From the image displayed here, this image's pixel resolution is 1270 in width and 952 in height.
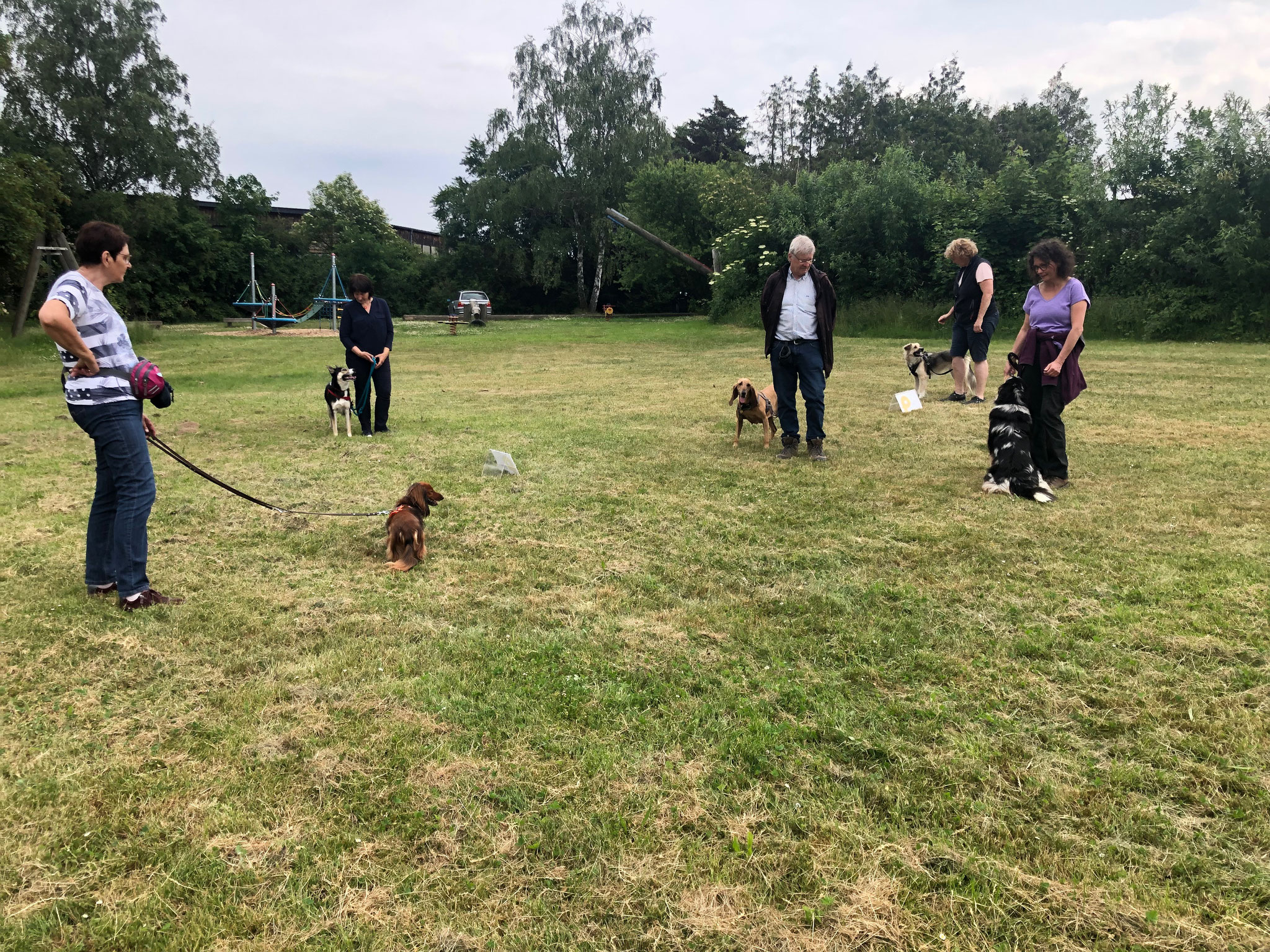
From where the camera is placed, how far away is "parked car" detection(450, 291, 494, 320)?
31.5m

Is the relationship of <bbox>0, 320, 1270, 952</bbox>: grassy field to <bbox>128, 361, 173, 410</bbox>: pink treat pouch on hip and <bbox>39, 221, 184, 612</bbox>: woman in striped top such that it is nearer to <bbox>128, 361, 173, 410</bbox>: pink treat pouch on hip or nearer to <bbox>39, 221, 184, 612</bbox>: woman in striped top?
<bbox>39, 221, 184, 612</bbox>: woman in striped top

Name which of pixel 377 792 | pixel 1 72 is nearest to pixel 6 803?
pixel 377 792

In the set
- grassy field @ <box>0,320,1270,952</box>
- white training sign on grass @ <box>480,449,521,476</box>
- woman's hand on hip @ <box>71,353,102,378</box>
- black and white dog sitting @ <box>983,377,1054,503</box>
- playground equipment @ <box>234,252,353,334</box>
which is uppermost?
playground equipment @ <box>234,252,353,334</box>

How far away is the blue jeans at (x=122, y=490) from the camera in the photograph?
11.6 feet

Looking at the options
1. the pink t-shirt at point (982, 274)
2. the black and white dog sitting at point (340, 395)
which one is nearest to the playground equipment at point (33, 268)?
the black and white dog sitting at point (340, 395)

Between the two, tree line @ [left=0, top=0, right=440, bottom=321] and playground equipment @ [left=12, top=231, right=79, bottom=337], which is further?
tree line @ [left=0, top=0, right=440, bottom=321]

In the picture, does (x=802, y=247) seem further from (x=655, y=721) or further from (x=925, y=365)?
(x=655, y=721)

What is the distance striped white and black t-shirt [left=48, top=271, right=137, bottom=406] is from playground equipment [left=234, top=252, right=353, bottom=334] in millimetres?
19520

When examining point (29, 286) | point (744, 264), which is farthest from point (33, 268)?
point (744, 264)

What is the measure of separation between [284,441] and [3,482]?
2392 mm

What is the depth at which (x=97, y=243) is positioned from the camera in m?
3.43

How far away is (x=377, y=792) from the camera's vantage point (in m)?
2.34

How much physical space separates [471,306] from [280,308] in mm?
10663

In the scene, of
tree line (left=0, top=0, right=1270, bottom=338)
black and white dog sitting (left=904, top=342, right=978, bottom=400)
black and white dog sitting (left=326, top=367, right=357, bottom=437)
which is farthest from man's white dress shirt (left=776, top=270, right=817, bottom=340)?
tree line (left=0, top=0, right=1270, bottom=338)
